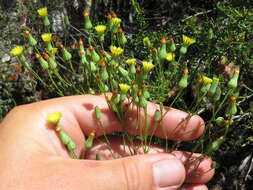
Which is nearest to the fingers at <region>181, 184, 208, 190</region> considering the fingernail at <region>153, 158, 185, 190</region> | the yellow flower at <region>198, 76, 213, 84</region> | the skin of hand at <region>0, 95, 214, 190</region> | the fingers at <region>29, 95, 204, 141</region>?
the skin of hand at <region>0, 95, 214, 190</region>

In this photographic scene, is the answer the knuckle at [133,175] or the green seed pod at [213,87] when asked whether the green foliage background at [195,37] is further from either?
the knuckle at [133,175]

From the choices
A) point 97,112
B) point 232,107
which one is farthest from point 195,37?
point 97,112

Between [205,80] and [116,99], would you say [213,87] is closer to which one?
[205,80]

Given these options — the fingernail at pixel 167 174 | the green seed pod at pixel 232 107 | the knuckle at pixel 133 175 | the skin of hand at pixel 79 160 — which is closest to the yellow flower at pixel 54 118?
the skin of hand at pixel 79 160

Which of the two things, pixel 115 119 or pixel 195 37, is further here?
pixel 195 37

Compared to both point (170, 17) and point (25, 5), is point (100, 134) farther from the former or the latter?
point (25, 5)

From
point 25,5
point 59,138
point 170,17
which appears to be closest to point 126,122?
point 59,138

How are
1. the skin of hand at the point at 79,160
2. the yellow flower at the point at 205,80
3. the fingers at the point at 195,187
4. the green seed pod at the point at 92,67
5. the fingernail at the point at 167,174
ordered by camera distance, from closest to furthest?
the skin of hand at the point at 79,160 → the fingernail at the point at 167,174 → the yellow flower at the point at 205,80 → the green seed pod at the point at 92,67 → the fingers at the point at 195,187
